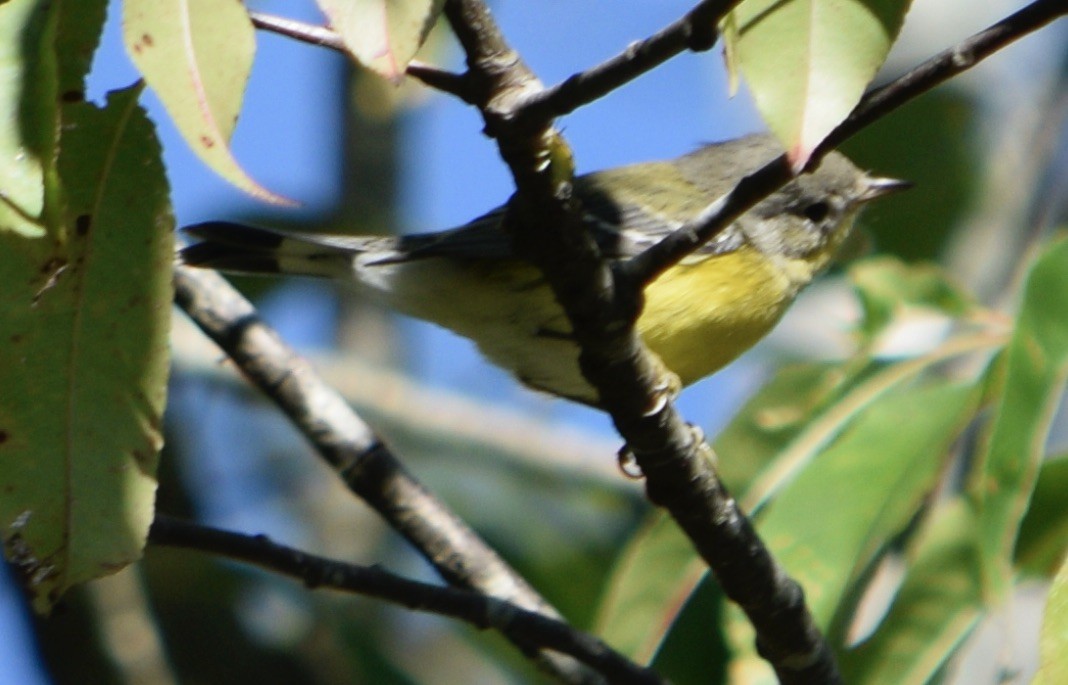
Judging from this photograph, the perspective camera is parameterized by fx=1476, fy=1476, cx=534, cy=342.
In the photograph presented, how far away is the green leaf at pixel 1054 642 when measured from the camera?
1.48 m

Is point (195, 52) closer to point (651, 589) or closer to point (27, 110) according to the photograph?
point (27, 110)

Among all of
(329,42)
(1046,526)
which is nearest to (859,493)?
(1046,526)

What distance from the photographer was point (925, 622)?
2668 mm

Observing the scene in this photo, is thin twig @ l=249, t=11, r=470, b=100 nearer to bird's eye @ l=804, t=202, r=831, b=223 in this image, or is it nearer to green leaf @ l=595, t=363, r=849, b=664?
green leaf @ l=595, t=363, r=849, b=664

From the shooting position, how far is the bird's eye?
3.66 meters

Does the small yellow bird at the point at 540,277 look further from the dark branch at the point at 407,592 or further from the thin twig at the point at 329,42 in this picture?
the thin twig at the point at 329,42

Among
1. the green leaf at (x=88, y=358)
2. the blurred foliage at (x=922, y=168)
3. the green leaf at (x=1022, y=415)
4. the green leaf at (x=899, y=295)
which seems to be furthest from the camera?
the blurred foliage at (x=922, y=168)

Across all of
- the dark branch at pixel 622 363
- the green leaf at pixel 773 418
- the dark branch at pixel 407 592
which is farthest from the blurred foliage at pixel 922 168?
the dark branch at pixel 407 592

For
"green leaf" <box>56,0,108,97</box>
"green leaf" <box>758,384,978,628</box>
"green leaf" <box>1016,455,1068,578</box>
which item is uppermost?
"green leaf" <box>56,0,108,97</box>

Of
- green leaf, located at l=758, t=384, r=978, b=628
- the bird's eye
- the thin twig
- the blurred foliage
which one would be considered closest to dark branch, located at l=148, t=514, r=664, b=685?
green leaf, located at l=758, t=384, r=978, b=628

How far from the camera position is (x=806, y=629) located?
222cm

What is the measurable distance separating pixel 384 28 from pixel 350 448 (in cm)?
142

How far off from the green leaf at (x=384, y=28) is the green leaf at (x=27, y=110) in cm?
35

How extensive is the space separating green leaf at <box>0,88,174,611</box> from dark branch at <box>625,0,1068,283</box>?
615mm
